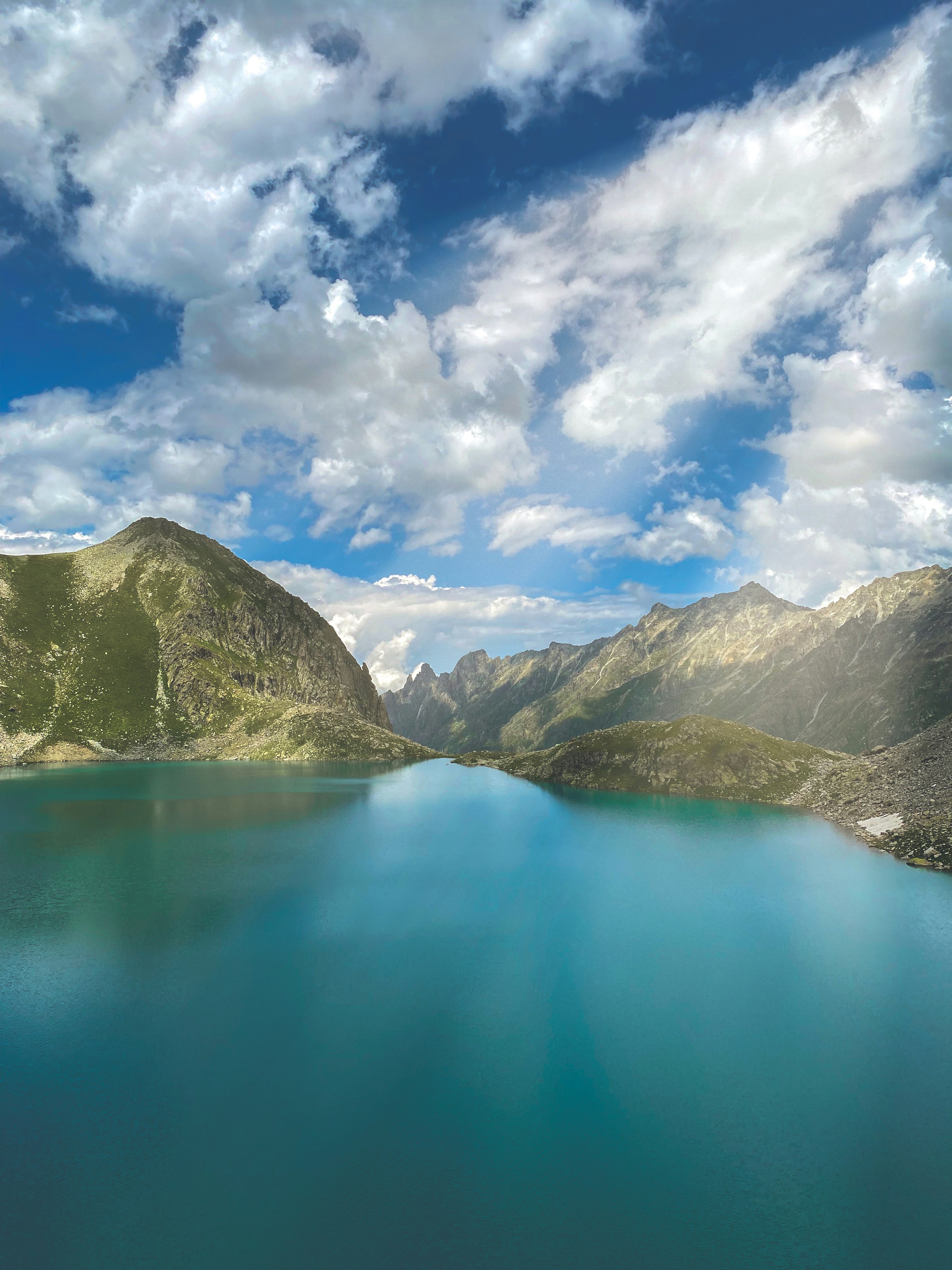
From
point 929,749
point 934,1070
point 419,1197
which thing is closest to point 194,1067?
point 419,1197

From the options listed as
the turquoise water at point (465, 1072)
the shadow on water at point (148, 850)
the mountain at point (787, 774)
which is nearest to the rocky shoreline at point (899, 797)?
the mountain at point (787, 774)

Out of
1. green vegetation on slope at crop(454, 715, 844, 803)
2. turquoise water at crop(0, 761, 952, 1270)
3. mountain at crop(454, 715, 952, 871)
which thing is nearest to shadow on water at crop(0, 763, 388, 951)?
turquoise water at crop(0, 761, 952, 1270)

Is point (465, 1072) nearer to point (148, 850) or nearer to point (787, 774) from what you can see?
point (148, 850)

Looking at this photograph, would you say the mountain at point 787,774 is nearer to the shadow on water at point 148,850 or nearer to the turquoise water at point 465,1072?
the turquoise water at point 465,1072

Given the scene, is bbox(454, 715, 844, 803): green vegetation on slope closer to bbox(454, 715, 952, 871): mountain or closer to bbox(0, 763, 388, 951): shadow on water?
bbox(454, 715, 952, 871): mountain

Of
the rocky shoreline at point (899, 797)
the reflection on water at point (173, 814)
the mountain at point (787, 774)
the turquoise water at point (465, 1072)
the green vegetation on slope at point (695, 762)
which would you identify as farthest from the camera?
the green vegetation on slope at point (695, 762)

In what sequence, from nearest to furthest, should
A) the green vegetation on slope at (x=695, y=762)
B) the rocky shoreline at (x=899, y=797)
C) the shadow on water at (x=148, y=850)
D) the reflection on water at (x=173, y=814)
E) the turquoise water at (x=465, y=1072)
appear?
the turquoise water at (x=465, y=1072)
the shadow on water at (x=148, y=850)
the rocky shoreline at (x=899, y=797)
the reflection on water at (x=173, y=814)
the green vegetation on slope at (x=695, y=762)

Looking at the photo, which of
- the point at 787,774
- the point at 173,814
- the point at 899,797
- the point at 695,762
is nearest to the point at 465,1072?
the point at 173,814
